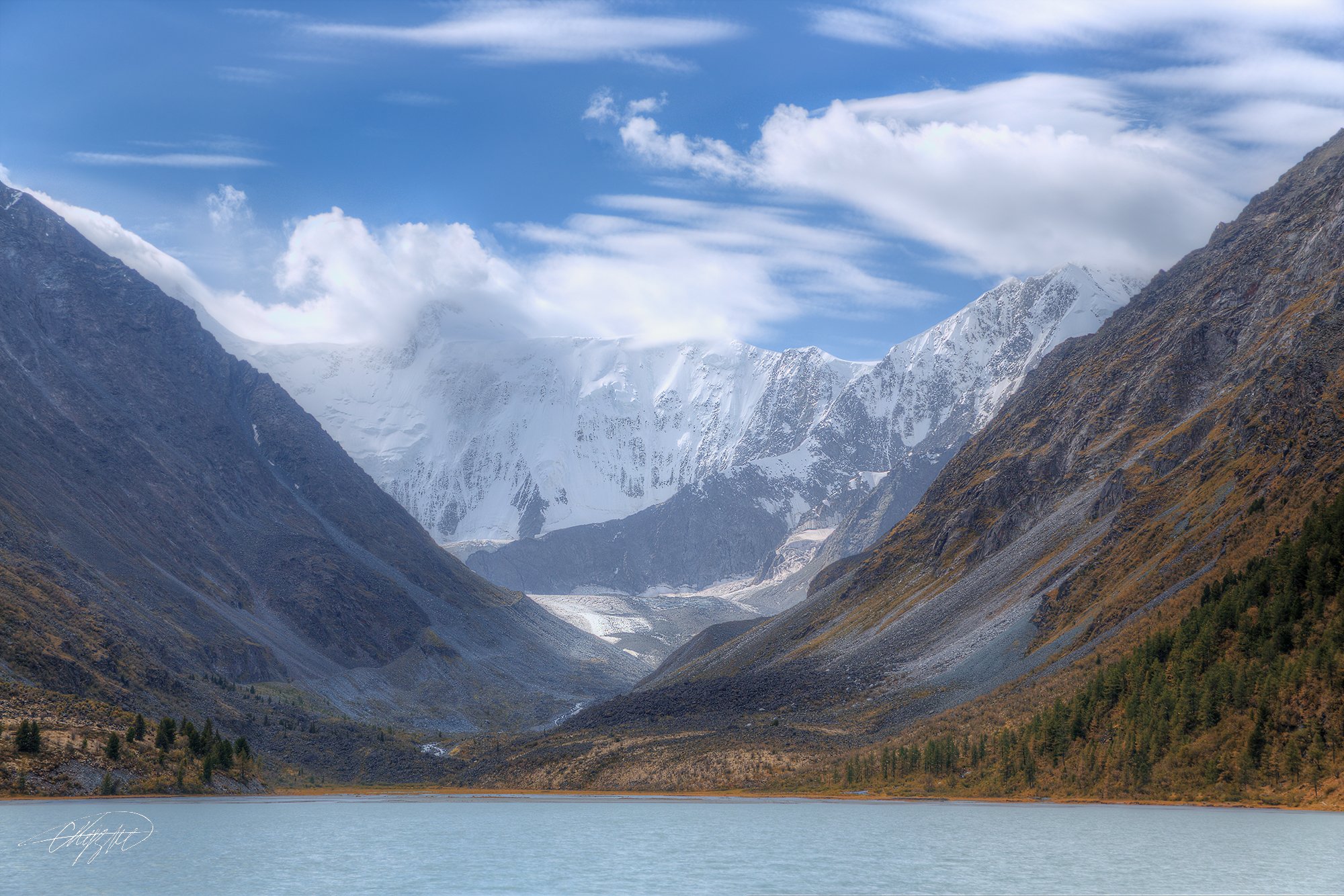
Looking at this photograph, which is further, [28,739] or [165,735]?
[165,735]

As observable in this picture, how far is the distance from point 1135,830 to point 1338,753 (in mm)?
16464

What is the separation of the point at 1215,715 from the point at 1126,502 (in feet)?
218

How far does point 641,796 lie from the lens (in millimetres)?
119062

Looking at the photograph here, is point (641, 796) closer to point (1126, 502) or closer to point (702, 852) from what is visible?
point (702, 852)

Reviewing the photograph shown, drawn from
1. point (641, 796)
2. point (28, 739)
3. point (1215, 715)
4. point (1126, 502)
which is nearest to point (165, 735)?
point (28, 739)

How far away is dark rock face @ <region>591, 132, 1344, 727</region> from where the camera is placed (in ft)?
387

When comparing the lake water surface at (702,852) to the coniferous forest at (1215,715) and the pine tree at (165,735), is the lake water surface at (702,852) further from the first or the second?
the pine tree at (165,735)

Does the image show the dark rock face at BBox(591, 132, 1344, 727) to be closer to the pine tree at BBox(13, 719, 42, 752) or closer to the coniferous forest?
the coniferous forest

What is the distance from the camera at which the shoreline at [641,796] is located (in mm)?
81062

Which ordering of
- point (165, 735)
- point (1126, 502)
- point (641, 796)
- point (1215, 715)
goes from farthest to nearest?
point (1126, 502)
point (641, 796)
point (165, 735)
point (1215, 715)

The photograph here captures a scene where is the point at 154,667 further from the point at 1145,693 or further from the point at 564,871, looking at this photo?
the point at 1145,693

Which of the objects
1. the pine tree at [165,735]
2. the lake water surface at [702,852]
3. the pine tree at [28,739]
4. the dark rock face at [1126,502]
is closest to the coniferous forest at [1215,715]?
the lake water surface at [702,852]

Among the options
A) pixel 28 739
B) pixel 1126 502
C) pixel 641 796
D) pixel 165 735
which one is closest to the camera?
pixel 28 739

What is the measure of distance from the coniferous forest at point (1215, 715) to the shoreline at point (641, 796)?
1.36 meters
